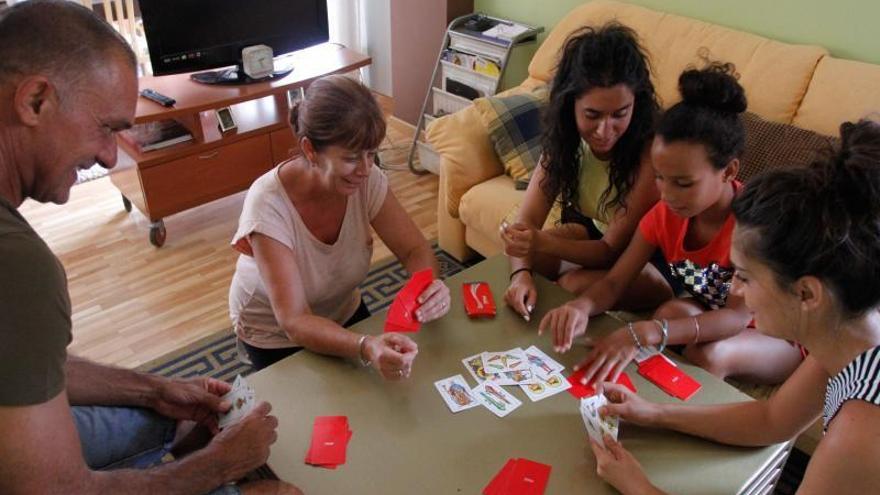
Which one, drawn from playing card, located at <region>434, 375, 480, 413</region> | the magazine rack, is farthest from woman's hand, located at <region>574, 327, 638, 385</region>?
the magazine rack

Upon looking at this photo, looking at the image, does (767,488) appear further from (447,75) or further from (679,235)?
(447,75)

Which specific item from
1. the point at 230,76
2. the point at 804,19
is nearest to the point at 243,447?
the point at 230,76

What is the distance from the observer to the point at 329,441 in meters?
1.25

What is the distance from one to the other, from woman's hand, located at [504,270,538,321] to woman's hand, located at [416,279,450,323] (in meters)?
0.17

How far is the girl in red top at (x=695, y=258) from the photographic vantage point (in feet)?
5.04

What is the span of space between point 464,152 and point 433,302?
127 centimetres

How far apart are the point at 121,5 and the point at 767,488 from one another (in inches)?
163

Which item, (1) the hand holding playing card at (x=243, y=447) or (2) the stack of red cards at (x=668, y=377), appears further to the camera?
(2) the stack of red cards at (x=668, y=377)

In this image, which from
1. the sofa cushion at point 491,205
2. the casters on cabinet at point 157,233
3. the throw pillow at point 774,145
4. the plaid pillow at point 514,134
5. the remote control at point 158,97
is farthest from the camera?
the casters on cabinet at point 157,233

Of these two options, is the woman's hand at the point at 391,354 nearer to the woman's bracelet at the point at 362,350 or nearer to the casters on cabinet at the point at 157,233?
the woman's bracelet at the point at 362,350

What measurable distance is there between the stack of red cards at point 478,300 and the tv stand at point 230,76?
198 cm

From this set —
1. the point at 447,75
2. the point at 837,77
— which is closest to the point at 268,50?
the point at 447,75

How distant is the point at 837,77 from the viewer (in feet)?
7.76

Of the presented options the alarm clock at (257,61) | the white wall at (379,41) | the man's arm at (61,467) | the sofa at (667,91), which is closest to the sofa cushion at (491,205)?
the sofa at (667,91)
